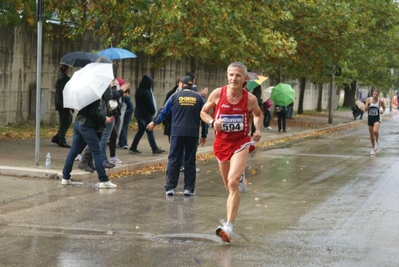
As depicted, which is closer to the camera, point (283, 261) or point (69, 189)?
point (283, 261)

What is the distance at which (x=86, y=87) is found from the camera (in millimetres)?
13281

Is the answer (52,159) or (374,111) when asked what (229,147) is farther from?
(374,111)

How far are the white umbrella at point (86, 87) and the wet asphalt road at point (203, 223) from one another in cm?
135

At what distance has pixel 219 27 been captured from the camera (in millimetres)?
23875

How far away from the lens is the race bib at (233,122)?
9555 millimetres

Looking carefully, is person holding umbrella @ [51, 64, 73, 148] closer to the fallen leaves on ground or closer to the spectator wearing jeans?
the fallen leaves on ground

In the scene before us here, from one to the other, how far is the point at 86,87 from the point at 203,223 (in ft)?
12.9

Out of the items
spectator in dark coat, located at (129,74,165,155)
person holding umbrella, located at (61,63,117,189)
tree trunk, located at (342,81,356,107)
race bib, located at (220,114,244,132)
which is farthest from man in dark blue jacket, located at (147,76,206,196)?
tree trunk, located at (342,81,356,107)

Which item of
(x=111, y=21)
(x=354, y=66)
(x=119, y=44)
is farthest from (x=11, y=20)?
(x=354, y=66)

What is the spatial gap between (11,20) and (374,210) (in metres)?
9.25

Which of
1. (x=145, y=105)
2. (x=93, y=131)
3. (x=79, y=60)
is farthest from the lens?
(x=145, y=105)

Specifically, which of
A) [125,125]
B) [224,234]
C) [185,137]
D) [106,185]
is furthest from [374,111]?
[224,234]

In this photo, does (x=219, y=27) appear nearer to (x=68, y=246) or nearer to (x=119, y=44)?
(x=119, y=44)

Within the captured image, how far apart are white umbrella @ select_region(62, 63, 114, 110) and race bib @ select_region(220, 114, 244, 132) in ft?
13.4
